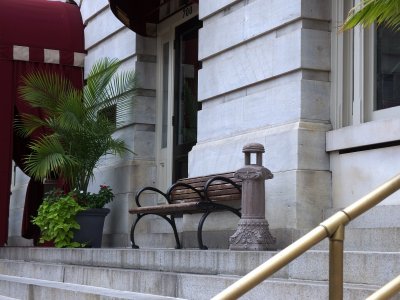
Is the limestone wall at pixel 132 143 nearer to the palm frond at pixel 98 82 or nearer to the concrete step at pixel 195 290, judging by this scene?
the palm frond at pixel 98 82

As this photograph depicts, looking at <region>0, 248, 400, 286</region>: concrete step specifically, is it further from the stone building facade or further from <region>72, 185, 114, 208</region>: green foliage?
the stone building facade

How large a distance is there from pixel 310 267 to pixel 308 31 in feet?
11.5

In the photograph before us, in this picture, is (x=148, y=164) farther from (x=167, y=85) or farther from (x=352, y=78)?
(x=352, y=78)

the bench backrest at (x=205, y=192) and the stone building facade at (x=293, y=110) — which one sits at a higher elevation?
the stone building facade at (x=293, y=110)

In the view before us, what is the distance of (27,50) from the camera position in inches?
581

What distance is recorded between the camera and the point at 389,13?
5.17 meters

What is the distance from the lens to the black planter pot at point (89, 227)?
1275cm

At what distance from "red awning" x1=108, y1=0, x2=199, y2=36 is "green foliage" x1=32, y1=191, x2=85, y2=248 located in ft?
9.28

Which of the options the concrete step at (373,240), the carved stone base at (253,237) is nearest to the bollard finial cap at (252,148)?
the carved stone base at (253,237)

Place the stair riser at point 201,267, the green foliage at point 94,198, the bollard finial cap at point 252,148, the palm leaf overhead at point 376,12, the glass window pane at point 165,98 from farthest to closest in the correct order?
the glass window pane at point 165,98 < the green foliage at point 94,198 < the bollard finial cap at point 252,148 < the stair riser at point 201,267 < the palm leaf overhead at point 376,12

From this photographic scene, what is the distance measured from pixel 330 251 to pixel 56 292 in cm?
545

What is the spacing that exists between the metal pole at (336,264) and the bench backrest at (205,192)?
576 cm

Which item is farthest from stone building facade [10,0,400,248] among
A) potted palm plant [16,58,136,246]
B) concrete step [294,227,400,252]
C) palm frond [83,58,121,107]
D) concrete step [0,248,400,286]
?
palm frond [83,58,121,107]

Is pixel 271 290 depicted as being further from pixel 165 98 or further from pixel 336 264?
pixel 165 98
